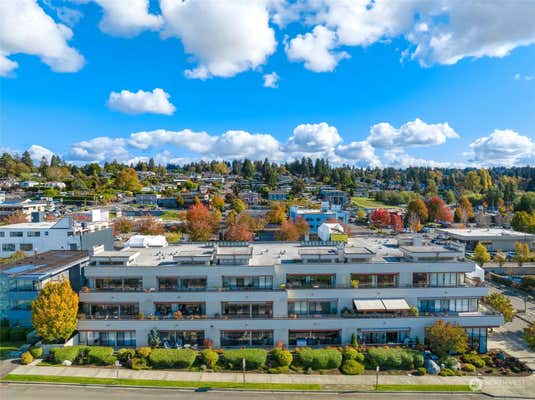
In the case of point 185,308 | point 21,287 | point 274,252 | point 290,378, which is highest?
point 274,252

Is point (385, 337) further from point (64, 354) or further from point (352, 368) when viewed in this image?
point (64, 354)

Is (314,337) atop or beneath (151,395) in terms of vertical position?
atop

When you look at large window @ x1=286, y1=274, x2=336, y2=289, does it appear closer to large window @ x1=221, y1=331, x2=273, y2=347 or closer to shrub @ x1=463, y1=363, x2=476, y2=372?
large window @ x1=221, y1=331, x2=273, y2=347

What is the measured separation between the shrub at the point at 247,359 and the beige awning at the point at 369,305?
1111 centimetres

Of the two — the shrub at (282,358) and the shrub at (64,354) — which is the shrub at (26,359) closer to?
the shrub at (64,354)

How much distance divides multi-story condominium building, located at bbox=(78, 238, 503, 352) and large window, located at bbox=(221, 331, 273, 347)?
108 mm

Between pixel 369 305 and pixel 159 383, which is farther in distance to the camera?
pixel 369 305

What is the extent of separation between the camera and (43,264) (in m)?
40.7

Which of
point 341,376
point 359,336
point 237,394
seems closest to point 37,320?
point 237,394

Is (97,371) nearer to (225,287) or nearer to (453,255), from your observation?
(225,287)

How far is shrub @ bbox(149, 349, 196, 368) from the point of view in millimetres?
31219

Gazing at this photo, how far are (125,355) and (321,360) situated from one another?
766 inches

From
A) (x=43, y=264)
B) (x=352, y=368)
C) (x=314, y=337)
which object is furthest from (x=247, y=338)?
(x=43, y=264)

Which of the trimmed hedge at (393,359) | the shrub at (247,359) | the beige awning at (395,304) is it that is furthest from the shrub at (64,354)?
the beige awning at (395,304)
